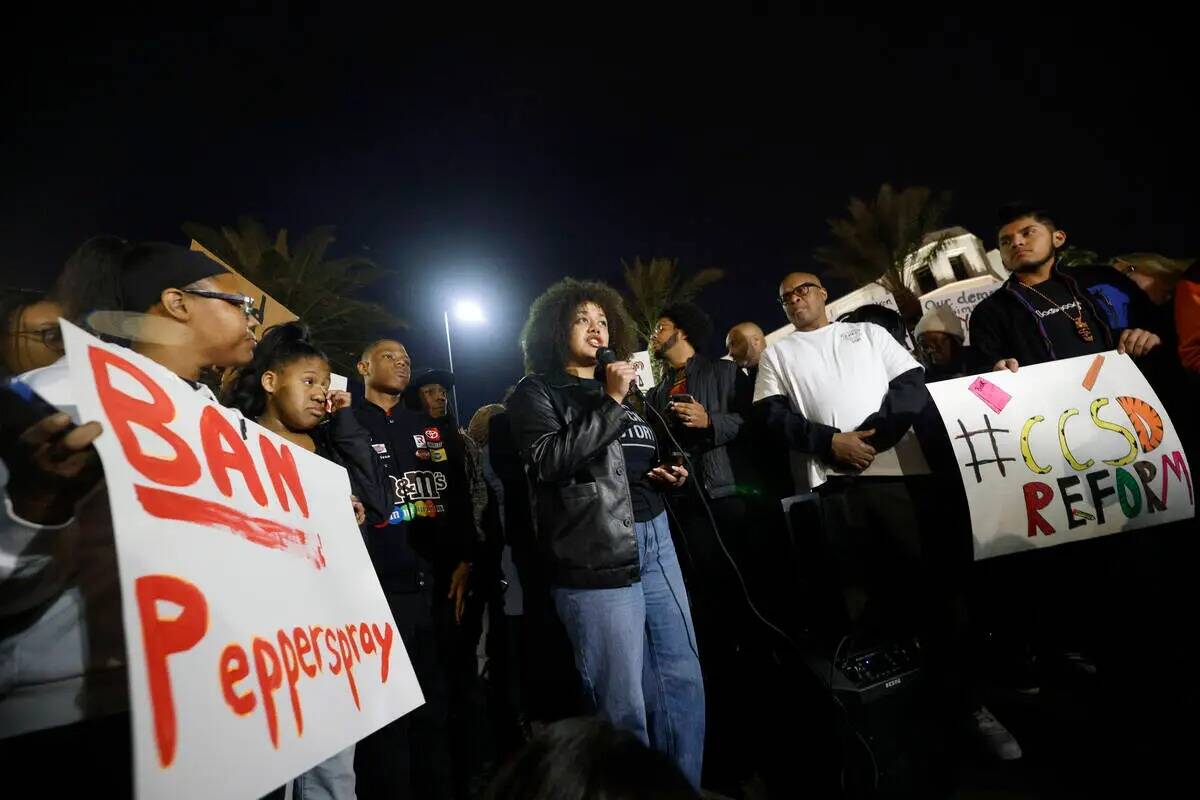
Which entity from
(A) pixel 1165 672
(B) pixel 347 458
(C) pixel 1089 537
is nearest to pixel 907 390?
(C) pixel 1089 537

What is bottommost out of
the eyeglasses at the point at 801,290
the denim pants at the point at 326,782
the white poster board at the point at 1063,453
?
the denim pants at the point at 326,782

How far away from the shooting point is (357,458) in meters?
2.80

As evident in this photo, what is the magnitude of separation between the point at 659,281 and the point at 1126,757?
1402 centimetres

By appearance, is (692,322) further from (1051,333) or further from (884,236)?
(884,236)

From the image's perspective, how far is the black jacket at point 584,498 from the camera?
2.33 metres

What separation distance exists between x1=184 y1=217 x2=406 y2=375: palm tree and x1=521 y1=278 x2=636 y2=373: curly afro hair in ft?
37.0

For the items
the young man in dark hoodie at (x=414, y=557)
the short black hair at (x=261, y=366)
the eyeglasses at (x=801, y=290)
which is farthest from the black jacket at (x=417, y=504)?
the eyeglasses at (x=801, y=290)

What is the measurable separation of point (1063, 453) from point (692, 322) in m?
2.60

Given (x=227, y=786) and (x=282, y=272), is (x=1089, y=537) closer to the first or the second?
(x=227, y=786)

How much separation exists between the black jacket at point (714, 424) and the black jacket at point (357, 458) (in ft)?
5.05

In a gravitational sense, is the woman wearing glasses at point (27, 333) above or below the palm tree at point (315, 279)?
below

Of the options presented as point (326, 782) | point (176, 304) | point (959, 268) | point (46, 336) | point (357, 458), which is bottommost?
point (326, 782)

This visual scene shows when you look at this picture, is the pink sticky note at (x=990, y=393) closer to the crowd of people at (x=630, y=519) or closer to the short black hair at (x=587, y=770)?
the crowd of people at (x=630, y=519)

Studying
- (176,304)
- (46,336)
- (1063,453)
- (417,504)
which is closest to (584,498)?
(417,504)
